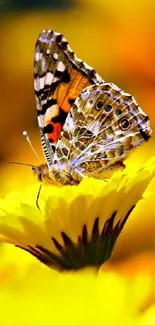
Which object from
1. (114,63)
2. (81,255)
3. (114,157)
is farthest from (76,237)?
(114,63)

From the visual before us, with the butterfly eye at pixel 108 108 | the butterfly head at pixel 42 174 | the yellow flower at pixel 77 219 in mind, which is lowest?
the yellow flower at pixel 77 219

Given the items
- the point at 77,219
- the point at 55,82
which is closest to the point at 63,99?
the point at 55,82

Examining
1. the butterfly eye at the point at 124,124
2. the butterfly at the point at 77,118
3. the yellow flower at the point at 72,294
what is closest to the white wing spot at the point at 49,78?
the butterfly at the point at 77,118

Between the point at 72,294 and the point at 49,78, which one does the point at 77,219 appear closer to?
the point at 72,294

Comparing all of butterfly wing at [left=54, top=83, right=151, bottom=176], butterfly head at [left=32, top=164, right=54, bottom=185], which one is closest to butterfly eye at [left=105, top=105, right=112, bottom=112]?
butterfly wing at [left=54, top=83, right=151, bottom=176]

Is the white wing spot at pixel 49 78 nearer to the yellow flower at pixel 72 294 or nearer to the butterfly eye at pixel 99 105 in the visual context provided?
the butterfly eye at pixel 99 105

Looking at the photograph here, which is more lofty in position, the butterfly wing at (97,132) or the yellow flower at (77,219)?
the butterfly wing at (97,132)
